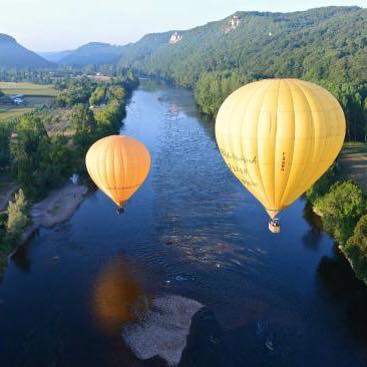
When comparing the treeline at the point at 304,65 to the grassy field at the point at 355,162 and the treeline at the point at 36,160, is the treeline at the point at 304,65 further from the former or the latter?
the treeline at the point at 36,160

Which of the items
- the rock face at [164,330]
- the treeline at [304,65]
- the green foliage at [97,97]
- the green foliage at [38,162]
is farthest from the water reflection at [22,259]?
the green foliage at [97,97]

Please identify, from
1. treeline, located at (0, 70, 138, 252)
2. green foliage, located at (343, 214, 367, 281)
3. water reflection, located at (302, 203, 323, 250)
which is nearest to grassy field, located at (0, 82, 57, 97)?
treeline, located at (0, 70, 138, 252)

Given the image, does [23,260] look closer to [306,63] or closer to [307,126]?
[307,126]

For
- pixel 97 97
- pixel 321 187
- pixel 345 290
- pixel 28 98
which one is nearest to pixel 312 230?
pixel 321 187

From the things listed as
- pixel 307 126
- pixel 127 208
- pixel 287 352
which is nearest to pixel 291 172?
pixel 307 126

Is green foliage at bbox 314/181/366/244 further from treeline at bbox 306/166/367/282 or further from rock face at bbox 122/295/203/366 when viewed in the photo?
rock face at bbox 122/295/203/366
